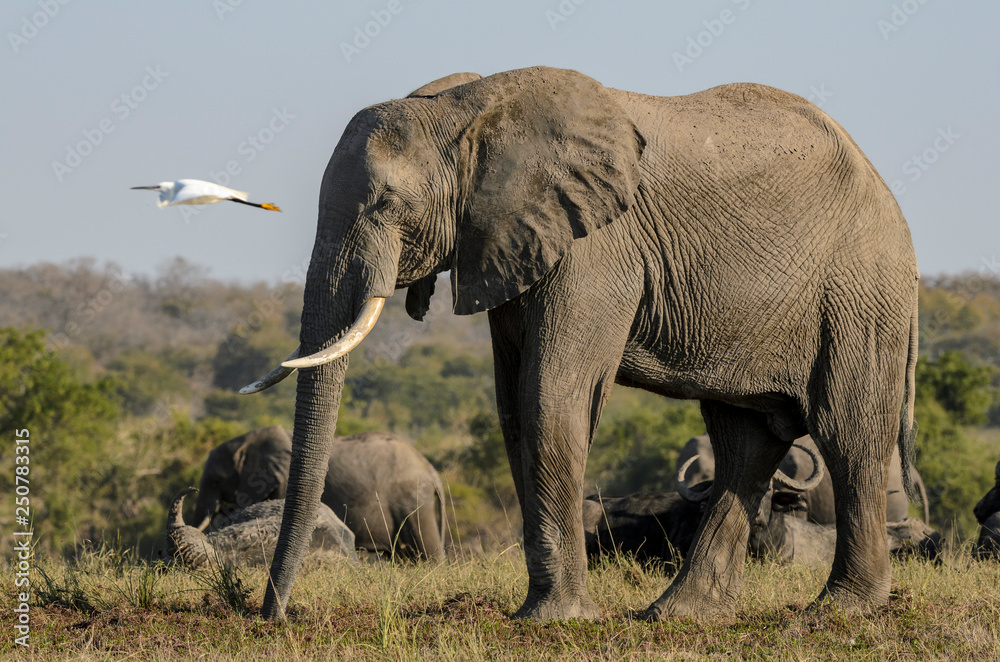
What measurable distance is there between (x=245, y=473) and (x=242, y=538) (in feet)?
11.4

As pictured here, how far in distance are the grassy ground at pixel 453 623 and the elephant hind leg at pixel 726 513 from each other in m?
0.18

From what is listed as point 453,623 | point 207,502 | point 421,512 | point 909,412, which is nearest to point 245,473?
point 207,502

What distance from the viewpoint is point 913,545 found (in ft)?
28.3

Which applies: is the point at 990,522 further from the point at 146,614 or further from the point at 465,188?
the point at 146,614

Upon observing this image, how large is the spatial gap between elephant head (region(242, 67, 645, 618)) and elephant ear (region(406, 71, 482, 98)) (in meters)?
0.15

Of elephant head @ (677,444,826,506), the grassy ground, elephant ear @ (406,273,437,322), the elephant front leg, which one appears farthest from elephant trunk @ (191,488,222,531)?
the elephant front leg

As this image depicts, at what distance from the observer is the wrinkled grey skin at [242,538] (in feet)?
24.7

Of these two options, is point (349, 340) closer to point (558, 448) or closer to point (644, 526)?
point (558, 448)

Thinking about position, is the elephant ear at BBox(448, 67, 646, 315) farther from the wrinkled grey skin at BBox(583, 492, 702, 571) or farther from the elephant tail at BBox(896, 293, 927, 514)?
the wrinkled grey skin at BBox(583, 492, 702, 571)

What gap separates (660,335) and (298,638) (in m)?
2.19

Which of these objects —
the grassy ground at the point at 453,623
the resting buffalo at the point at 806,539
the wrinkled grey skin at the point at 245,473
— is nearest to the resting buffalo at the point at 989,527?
the resting buffalo at the point at 806,539

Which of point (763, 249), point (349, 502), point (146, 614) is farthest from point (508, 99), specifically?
point (349, 502)

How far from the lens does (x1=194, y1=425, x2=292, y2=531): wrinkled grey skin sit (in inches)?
453

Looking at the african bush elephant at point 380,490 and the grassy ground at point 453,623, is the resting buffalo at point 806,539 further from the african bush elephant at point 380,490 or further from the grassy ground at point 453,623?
the african bush elephant at point 380,490
